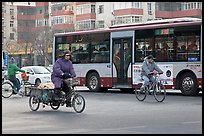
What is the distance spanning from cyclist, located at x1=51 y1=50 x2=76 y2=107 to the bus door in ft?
31.4

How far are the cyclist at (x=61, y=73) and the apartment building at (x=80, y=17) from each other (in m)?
57.2

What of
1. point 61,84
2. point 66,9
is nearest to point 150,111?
point 61,84

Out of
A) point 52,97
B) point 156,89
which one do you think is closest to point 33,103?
point 52,97

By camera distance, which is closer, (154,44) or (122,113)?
(122,113)

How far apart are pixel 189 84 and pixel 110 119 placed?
9376 millimetres

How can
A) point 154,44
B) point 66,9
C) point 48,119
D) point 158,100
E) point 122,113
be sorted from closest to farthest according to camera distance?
point 48,119, point 122,113, point 158,100, point 154,44, point 66,9

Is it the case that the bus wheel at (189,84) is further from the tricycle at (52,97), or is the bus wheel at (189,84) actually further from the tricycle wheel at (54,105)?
the tricycle at (52,97)

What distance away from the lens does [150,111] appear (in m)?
15.8

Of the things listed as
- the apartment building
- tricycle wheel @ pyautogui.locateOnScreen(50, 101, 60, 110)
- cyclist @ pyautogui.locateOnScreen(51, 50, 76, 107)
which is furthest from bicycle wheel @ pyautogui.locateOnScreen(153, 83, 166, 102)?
the apartment building

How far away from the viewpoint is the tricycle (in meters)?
15.5

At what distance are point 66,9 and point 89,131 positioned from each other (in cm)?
7792

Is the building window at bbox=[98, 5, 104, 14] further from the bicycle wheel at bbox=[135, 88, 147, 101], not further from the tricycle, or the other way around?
the tricycle

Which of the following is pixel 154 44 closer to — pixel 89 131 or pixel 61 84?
pixel 61 84

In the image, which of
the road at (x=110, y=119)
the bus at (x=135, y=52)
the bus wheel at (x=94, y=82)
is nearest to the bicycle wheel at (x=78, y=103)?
the road at (x=110, y=119)
